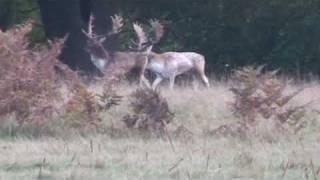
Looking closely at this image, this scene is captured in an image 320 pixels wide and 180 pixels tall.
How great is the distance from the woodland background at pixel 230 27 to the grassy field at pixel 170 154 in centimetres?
1547

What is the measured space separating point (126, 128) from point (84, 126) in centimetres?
55

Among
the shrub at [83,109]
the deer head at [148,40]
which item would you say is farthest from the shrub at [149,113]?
the deer head at [148,40]

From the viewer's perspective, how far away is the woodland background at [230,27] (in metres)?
33.1

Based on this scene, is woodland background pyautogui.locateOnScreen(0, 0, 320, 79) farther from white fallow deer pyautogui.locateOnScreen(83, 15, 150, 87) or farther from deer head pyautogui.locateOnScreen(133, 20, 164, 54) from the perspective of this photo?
deer head pyautogui.locateOnScreen(133, 20, 164, 54)

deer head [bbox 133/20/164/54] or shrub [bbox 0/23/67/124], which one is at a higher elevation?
deer head [bbox 133/20/164/54]

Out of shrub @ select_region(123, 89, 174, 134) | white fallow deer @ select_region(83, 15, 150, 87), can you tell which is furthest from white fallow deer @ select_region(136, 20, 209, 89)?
shrub @ select_region(123, 89, 174, 134)

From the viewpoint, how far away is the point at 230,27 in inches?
1361

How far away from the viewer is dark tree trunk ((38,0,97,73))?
1091 inches

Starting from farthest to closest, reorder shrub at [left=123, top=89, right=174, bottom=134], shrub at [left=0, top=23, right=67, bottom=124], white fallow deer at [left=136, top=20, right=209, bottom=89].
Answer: white fallow deer at [left=136, top=20, right=209, bottom=89], shrub at [left=0, top=23, right=67, bottom=124], shrub at [left=123, top=89, right=174, bottom=134]

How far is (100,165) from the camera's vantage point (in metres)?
12.7

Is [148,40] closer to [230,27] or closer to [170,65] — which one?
[170,65]

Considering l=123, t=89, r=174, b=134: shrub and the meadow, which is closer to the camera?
the meadow

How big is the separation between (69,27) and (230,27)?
7.81 m

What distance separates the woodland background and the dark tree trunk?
340 centimetres
